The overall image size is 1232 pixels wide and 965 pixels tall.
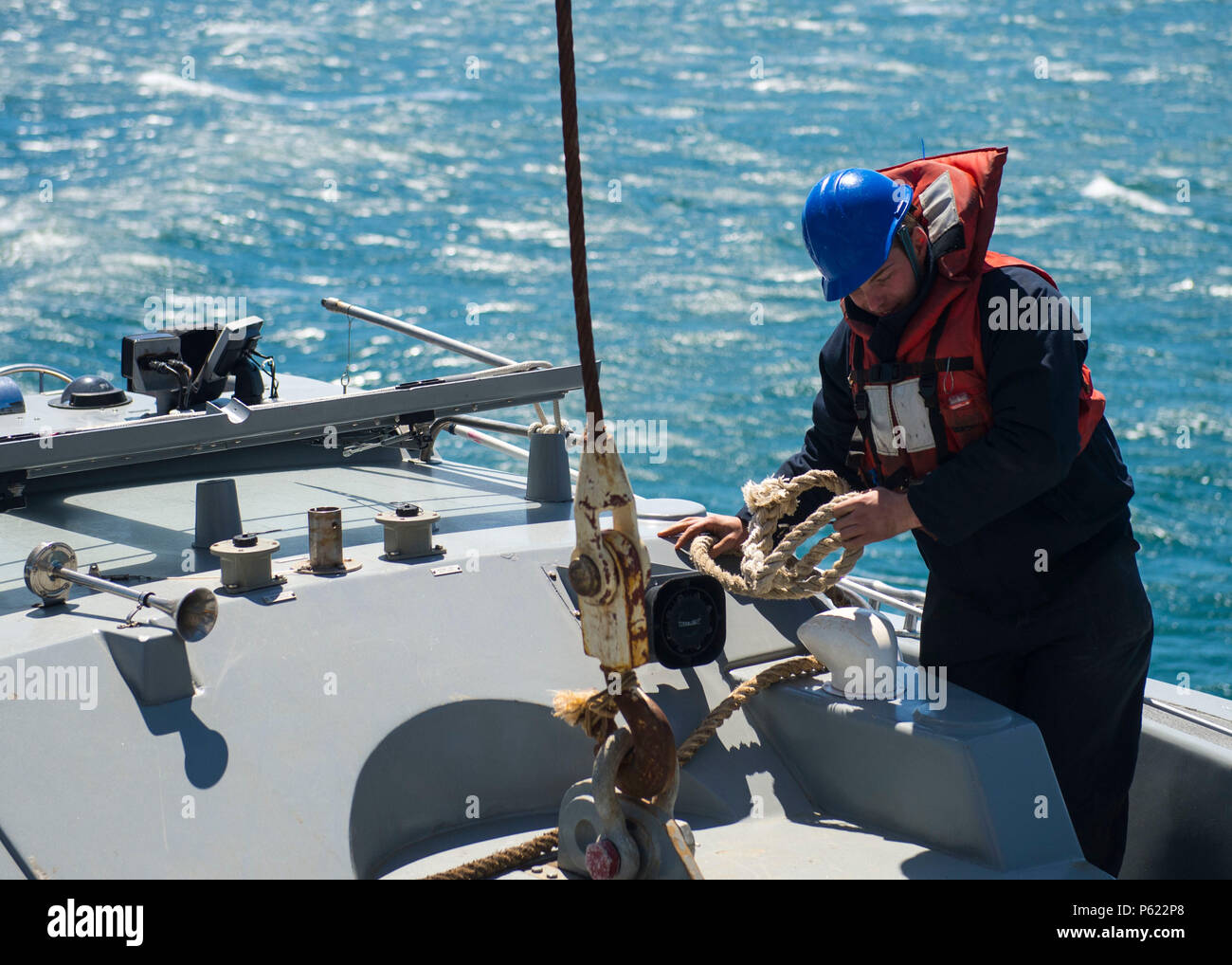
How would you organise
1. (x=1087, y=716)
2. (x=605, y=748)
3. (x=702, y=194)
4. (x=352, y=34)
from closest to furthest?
(x=605, y=748)
(x=1087, y=716)
(x=702, y=194)
(x=352, y=34)

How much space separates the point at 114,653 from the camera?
234cm

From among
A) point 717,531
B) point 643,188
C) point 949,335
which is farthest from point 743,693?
point 643,188

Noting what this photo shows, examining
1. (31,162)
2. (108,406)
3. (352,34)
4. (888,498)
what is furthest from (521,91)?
(888,498)

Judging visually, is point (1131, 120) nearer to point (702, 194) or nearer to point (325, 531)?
point (702, 194)

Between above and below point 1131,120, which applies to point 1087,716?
below

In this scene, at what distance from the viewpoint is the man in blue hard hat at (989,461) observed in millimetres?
2328

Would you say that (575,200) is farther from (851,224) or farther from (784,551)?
(784,551)

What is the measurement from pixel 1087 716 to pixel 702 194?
1558cm

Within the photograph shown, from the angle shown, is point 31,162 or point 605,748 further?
point 31,162

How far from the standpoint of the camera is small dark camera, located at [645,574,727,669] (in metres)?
2.36

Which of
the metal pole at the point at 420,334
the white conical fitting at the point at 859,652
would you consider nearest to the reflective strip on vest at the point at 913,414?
the white conical fitting at the point at 859,652

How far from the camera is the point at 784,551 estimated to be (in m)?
2.53

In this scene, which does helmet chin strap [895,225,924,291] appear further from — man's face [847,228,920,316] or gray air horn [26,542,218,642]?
gray air horn [26,542,218,642]

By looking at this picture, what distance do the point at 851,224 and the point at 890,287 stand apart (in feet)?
0.58
